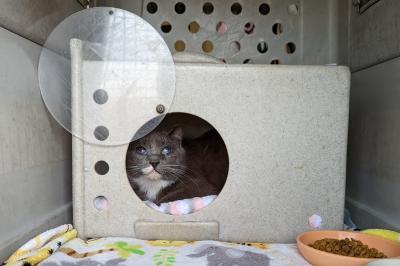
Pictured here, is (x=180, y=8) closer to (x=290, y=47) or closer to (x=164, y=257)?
(x=290, y=47)

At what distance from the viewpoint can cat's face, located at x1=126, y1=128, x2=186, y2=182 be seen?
147 centimetres

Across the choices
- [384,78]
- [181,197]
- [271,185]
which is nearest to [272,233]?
[271,185]

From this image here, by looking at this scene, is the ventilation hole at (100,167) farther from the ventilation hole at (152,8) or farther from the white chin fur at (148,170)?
the ventilation hole at (152,8)

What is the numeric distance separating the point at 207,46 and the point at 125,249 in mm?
1057

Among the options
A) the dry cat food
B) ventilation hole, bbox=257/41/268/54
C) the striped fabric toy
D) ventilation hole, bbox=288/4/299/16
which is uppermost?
ventilation hole, bbox=288/4/299/16

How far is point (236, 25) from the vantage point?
1.73 m

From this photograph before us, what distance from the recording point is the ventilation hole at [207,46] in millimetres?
1749

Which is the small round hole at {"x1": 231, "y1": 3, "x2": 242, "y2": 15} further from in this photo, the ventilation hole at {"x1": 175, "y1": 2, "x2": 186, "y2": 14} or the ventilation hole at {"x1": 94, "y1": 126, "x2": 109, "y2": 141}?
the ventilation hole at {"x1": 94, "y1": 126, "x2": 109, "y2": 141}

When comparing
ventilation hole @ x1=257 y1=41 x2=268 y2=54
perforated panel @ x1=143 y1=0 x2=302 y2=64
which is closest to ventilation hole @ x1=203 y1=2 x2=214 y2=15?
perforated panel @ x1=143 y1=0 x2=302 y2=64

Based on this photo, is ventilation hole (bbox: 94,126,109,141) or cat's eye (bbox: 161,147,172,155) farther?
cat's eye (bbox: 161,147,172,155)

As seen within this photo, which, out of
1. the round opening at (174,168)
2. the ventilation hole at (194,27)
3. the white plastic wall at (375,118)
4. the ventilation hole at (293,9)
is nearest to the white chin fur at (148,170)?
the round opening at (174,168)

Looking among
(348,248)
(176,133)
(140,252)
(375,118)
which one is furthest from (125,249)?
(375,118)

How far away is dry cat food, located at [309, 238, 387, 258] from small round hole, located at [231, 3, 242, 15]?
114 centimetres

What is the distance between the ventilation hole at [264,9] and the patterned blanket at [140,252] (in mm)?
1081
